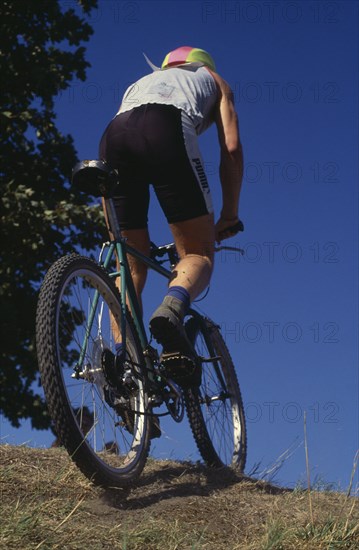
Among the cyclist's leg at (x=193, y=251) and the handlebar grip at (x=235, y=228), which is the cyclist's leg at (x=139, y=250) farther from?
the handlebar grip at (x=235, y=228)

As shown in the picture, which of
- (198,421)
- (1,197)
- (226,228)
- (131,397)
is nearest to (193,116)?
(226,228)

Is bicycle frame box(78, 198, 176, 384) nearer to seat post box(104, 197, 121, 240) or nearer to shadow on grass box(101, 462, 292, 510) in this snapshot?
seat post box(104, 197, 121, 240)

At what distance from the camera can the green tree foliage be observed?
1142cm

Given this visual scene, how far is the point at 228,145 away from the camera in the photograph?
4.46 metres

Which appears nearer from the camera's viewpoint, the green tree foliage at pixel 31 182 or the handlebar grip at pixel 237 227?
the handlebar grip at pixel 237 227

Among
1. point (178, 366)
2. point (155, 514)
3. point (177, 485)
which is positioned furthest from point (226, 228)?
point (155, 514)

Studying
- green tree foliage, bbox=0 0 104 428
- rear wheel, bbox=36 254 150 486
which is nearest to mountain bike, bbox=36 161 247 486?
rear wheel, bbox=36 254 150 486

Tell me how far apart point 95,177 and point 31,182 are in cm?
947

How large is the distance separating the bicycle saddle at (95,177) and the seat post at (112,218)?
0.08m

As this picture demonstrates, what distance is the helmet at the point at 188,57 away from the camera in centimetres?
476

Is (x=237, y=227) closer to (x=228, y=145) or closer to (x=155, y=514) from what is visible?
(x=228, y=145)

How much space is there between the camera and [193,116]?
4.28 meters

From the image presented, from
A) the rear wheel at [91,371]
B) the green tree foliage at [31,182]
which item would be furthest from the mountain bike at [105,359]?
the green tree foliage at [31,182]

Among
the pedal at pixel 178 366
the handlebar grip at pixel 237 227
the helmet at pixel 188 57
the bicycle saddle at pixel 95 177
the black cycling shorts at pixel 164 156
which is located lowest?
the pedal at pixel 178 366
